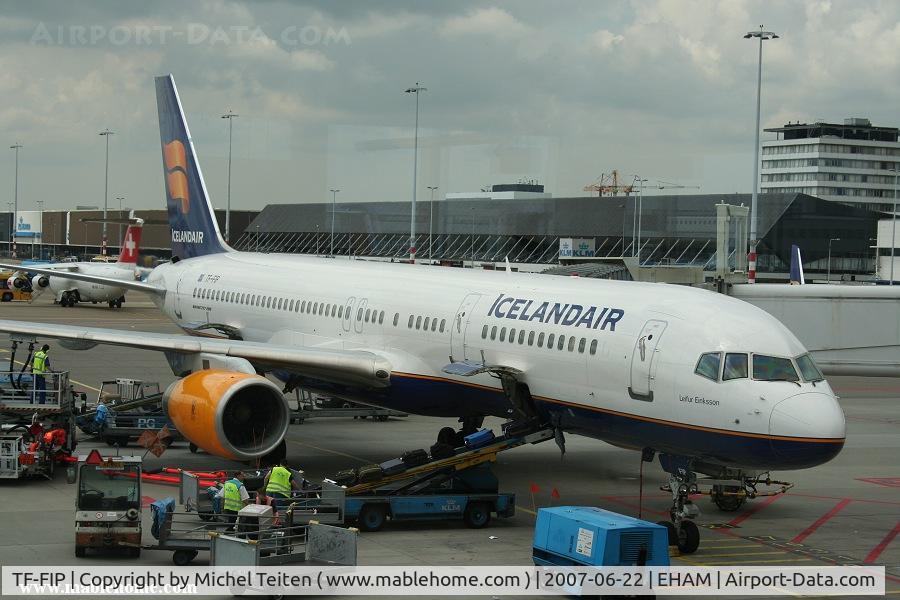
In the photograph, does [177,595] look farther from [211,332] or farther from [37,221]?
[37,221]

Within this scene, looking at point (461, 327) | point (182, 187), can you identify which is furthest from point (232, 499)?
point (182, 187)

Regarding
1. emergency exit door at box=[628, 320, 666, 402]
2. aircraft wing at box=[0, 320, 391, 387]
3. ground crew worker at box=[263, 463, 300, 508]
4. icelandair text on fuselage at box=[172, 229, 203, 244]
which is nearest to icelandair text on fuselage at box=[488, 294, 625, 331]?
emergency exit door at box=[628, 320, 666, 402]

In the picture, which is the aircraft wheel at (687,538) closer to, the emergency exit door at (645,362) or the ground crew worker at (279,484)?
the emergency exit door at (645,362)

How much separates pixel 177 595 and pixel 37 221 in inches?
5664

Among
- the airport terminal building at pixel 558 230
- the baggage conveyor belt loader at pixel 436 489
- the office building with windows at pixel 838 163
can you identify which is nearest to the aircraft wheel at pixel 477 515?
the baggage conveyor belt loader at pixel 436 489

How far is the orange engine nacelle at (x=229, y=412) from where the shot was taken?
2152cm

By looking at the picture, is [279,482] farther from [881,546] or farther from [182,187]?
[182,187]

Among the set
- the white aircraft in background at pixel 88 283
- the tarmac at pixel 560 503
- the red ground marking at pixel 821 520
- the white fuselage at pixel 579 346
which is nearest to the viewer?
the white fuselage at pixel 579 346

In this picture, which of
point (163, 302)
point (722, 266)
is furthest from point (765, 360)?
point (722, 266)

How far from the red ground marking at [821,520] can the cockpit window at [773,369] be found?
332 centimetres

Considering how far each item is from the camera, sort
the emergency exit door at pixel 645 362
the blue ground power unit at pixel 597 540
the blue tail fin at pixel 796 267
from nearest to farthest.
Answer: the blue ground power unit at pixel 597 540 → the emergency exit door at pixel 645 362 → the blue tail fin at pixel 796 267

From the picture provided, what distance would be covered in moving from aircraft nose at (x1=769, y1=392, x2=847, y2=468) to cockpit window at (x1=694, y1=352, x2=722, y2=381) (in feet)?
3.73

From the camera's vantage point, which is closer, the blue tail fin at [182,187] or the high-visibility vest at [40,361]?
the high-visibility vest at [40,361]

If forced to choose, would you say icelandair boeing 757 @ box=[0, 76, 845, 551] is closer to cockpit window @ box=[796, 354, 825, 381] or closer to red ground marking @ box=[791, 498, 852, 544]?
cockpit window @ box=[796, 354, 825, 381]
